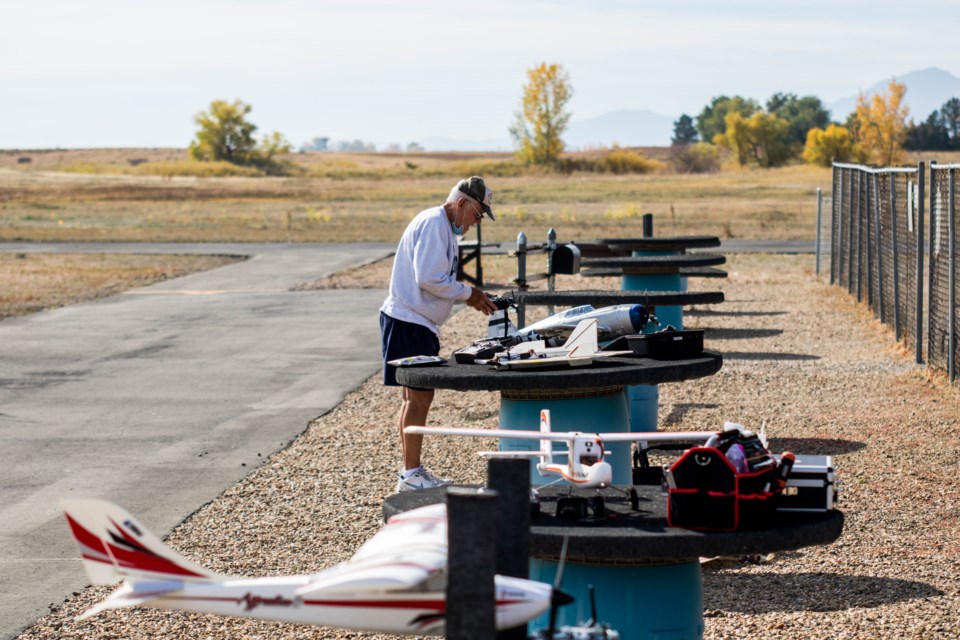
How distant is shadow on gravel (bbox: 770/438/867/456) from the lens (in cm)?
Result: 942

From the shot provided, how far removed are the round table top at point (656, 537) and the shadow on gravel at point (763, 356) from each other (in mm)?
10025

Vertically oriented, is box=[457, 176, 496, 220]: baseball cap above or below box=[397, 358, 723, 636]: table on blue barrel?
above

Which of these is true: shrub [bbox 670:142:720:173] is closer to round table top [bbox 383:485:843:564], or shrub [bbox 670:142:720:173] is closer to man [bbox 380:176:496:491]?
man [bbox 380:176:496:491]

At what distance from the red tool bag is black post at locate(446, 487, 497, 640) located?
1408 mm

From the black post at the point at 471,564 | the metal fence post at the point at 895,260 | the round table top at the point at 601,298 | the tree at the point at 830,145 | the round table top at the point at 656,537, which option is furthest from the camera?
the tree at the point at 830,145

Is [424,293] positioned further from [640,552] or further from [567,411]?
[640,552]

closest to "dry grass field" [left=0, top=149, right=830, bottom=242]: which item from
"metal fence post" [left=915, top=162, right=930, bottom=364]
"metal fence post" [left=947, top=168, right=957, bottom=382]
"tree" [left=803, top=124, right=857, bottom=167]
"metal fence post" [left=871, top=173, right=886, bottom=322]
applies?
"metal fence post" [left=871, top=173, right=886, bottom=322]

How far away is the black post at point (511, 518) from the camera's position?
338 centimetres

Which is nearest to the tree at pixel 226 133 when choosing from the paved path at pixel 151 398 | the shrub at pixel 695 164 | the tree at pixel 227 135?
the tree at pixel 227 135

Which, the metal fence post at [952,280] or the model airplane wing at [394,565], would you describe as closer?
the model airplane wing at [394,565]

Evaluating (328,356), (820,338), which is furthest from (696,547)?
(820,338)

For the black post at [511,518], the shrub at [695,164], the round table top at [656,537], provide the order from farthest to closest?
the shrub at [695,164]
the round table top at [656,537]
the black post at [511,518]

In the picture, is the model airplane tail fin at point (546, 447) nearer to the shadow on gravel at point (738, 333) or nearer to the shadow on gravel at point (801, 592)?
the shadow on gravel at point (801, 592)

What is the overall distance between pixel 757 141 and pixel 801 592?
113615mm
